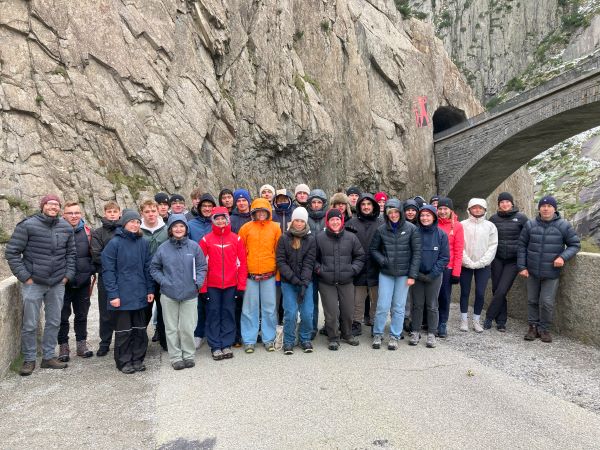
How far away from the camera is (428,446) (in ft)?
9.67

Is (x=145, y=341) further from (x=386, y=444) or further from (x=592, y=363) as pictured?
(x=592, y=363)

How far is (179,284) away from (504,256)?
4.98 m

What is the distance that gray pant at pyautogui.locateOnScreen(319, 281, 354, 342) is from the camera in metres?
5.32

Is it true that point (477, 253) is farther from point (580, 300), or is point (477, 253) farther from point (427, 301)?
point (580, 300)

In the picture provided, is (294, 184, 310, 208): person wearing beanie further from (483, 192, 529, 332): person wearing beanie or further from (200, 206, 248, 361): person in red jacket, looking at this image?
(483, 192, 529, 332): person wearing beanie

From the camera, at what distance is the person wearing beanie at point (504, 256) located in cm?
614

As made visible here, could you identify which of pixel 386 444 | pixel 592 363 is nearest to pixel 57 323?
pixel 386 444

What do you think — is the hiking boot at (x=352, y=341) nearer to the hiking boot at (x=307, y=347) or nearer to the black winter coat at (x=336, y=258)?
the hiking boot at (x=307, y=347)

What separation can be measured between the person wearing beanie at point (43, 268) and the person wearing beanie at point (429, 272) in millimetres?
4641

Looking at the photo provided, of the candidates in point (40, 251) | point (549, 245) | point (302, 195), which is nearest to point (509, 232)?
point (549, 245)

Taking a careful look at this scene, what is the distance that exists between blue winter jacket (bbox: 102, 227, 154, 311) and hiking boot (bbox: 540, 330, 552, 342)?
5512 mm

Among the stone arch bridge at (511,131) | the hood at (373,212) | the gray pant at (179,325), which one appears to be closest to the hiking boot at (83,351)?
the gray pant at (179,325)

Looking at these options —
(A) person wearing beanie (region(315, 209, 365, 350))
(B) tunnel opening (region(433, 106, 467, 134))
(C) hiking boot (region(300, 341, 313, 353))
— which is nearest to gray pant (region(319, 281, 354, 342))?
(A) person wearing beanie (region(315, 209, 365, 350))

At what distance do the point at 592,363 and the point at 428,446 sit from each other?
316cm
